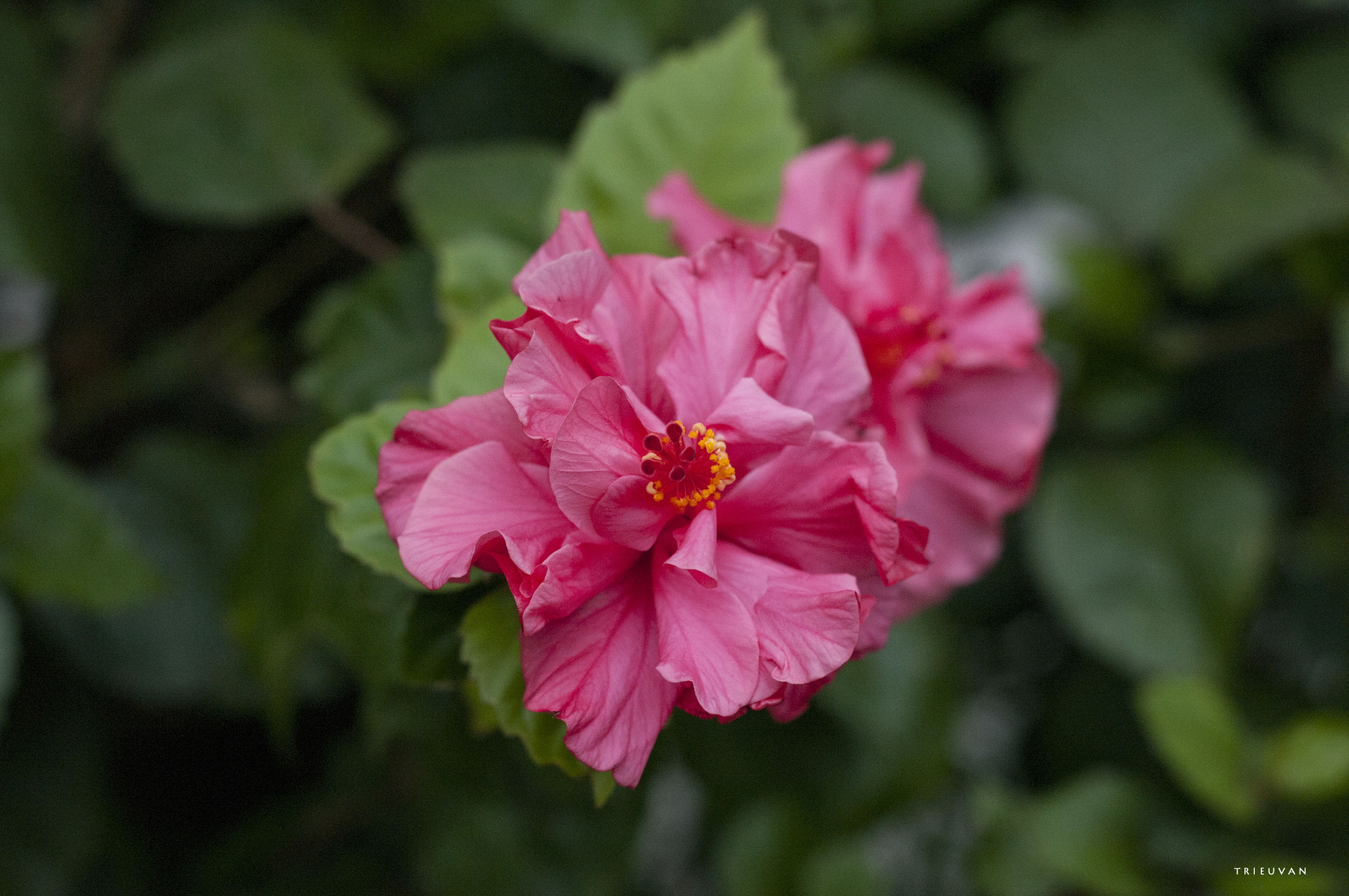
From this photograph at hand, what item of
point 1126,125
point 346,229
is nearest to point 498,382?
point 346,229

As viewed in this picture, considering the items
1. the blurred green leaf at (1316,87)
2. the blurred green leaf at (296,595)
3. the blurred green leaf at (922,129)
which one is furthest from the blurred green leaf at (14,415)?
the blurred green leaf at (1316,87)

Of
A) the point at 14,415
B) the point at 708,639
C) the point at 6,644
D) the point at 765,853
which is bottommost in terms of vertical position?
the point at 765,853

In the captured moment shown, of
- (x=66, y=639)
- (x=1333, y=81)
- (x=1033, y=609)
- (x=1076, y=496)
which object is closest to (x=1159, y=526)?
(x=1076, y=496)

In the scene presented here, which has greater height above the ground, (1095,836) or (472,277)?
(472,277)

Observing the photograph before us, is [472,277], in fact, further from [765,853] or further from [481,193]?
[765,853]

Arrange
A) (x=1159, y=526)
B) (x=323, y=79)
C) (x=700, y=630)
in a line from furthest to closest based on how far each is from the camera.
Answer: (x=1159, y=526)
(x=323, y=79)
(x=700, y=630)

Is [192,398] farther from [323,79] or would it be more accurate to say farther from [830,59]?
[830,59]

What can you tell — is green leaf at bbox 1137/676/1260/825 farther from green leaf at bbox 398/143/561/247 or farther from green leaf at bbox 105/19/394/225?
green leaf at bbox 105/19/394/225

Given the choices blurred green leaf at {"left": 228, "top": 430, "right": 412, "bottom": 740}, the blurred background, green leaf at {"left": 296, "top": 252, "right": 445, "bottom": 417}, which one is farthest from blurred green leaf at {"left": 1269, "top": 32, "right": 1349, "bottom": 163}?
blurred green leaf at {"left": 228, "top": 430, "right": 412, "bottom": 740}
